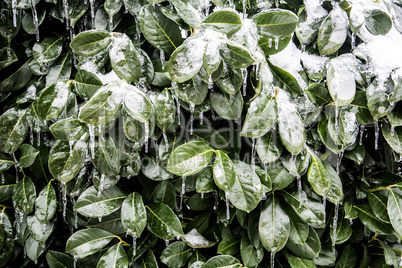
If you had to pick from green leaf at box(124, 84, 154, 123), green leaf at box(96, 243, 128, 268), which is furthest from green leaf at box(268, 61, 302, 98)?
green leaf at box(96, 243, 128, 268)

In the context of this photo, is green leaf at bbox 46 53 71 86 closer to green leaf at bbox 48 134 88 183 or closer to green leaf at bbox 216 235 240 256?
green leaf at bbox 48 134 88 183

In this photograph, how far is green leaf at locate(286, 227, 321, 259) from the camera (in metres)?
1.21

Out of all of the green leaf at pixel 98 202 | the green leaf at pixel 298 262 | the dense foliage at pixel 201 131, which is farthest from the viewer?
the green leaf at pixel 298 262

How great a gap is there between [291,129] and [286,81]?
0.19 metres

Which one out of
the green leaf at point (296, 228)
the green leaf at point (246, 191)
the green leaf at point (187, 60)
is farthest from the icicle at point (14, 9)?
the green leaf at point (296, 228)

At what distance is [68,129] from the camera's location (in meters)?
1.03

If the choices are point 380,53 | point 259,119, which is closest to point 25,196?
point 259,119

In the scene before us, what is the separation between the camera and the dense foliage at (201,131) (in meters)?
1.02

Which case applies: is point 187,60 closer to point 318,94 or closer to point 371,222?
point 318,94

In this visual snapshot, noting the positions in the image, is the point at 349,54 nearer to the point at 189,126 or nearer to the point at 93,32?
the point at 189,126

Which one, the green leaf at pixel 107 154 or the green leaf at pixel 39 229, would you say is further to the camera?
the green leaf at pixel 39 229

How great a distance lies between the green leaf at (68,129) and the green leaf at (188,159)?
0.29 m

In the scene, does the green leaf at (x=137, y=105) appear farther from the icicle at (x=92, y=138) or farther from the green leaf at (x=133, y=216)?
the green leaf at (x=133, y=216)

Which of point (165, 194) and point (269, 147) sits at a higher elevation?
point (269, 147)
